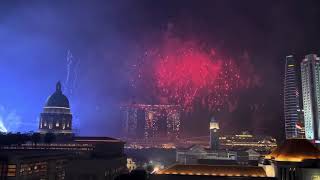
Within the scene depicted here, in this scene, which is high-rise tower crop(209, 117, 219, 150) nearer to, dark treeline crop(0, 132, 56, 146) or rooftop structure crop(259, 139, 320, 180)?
dark treeline crop(0, 132, 56, 146)

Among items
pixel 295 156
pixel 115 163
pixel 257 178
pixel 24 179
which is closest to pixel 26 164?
pixel 24 179

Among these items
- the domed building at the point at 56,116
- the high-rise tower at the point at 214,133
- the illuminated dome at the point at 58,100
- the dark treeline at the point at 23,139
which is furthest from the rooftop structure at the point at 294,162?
the illuminated dome at the point at 58,100

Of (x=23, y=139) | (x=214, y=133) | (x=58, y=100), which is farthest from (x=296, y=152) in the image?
(x=58, y=100)

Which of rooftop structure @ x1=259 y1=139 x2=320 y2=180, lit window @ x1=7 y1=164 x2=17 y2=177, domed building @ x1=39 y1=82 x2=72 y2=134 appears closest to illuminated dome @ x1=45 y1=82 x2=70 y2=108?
domed building @ x1=39 y1=82 x2=72 y2=134

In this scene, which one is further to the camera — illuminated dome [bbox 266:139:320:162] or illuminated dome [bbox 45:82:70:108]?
illuminated dome [bbox 45:82:70:108]

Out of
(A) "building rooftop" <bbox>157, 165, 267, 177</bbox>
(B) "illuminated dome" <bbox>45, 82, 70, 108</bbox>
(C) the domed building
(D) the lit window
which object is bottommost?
(D) the lit window

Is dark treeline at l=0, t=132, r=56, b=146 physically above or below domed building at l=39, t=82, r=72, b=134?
below

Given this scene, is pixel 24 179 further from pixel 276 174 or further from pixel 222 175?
pixel 276 174

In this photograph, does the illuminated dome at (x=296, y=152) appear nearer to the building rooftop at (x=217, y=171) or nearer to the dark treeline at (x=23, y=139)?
the building rooftop at (x=217, y=171)

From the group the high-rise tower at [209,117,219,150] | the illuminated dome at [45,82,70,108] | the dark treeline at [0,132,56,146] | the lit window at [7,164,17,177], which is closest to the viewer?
the lit window at [7,164,17,177]
